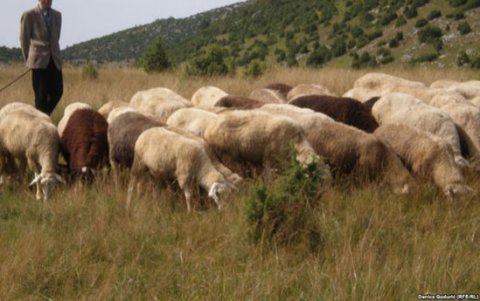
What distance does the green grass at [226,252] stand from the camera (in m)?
4.23

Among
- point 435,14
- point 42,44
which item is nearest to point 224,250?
point 42,44

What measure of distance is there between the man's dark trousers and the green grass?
11.7ft

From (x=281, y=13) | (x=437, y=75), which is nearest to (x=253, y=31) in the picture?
(x=281, y=13)

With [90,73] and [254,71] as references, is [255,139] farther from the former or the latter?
[90,73]

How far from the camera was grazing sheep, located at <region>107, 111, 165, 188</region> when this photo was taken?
7.56m

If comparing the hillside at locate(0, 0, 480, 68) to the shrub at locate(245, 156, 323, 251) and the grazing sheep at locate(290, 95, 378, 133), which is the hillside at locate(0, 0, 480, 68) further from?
the shrub at locate(245, 156, 323, 251)

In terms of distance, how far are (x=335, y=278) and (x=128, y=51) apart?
296 ft

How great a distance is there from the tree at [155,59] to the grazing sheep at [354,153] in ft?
42.7

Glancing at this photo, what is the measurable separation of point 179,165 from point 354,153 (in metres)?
2.42

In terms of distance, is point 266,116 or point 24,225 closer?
point 24,225

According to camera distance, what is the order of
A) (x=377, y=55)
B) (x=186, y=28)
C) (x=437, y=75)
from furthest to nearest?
(x=186, y=28) → (x=377, y=55) → (x=437, y=75)

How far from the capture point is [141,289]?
4355mm

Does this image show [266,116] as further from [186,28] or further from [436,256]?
[186,28]

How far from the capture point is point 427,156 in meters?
7.12
